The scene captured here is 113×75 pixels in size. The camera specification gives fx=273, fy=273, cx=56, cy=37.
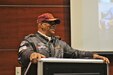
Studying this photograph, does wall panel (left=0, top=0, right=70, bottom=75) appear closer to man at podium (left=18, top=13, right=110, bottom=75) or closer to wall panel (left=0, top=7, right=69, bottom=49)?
wall panel (left=0, top=7, right=69, bottom=49)

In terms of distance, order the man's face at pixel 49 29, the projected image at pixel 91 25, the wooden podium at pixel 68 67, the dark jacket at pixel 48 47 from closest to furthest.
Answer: the wooden podium at pixel 68 67 < the dark jacket at pixel 48 47 < the man's face at pixel 49 29 < the projected image at pixel 91 25

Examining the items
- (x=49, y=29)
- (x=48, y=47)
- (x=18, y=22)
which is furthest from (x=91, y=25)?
(x=48, y=47)

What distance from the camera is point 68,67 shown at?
1.46m

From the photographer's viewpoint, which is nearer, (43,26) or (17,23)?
(43,26)

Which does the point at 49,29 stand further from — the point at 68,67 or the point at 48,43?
the point at 68,67

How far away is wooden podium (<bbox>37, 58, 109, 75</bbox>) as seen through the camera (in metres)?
1.44

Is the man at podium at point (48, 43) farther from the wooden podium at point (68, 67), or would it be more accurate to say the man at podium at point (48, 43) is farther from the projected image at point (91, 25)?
the projected image at point (91, 25)

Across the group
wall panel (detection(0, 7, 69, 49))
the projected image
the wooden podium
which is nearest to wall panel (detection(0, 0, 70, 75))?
wall panel (detection(0, 7, 69, 49))

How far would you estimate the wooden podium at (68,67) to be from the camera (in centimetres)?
144

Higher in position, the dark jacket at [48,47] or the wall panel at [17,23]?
the wall panel at [17,23]

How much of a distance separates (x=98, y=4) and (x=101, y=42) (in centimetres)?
45

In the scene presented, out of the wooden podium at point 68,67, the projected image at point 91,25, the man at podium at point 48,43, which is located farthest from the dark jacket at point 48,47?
the projected image at point 91,25

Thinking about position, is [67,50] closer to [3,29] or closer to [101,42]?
[101,42]

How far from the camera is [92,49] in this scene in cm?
319
